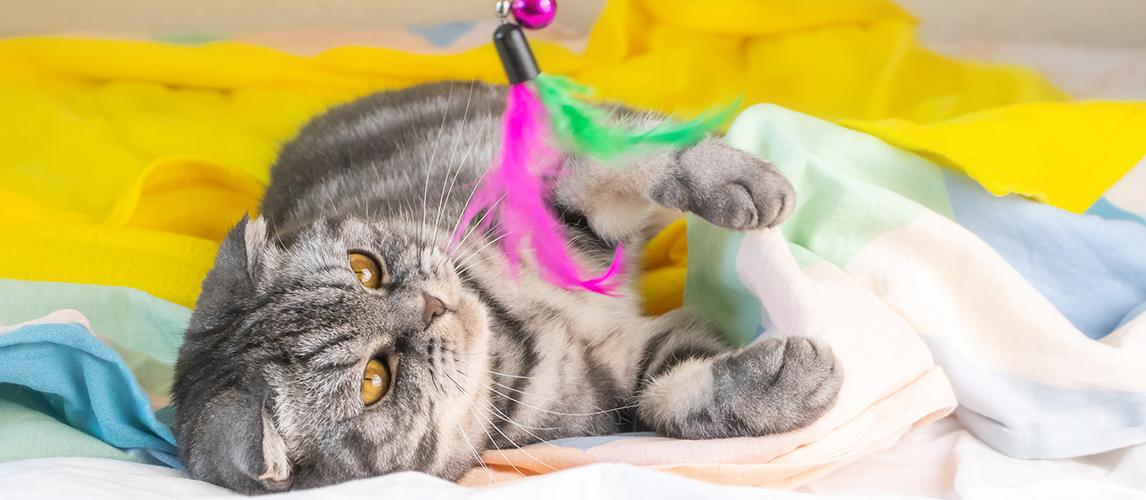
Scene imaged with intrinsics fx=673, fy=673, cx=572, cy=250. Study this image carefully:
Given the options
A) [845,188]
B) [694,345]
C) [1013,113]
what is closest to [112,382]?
[694,345]

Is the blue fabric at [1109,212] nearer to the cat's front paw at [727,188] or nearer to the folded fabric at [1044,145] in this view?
the folded fabric at [1044,145]

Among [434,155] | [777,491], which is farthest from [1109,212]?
[434,155]

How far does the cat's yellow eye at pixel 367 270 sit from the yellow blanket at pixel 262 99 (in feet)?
1.82

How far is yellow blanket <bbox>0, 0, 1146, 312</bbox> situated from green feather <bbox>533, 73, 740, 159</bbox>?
13.0 inches

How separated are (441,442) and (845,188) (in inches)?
28.2

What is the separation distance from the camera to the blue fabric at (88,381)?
921 millimetres

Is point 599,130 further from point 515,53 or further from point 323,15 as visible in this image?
point 323,15

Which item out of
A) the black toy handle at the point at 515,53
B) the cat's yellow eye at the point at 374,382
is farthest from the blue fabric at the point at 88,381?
the black toy handle at the point at 515,53

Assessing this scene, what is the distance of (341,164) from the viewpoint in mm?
1433

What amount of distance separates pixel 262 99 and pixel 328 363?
4.15 ft

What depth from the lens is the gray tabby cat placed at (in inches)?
33.1

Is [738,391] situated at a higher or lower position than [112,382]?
lower

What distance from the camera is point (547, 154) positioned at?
1083 millimetres

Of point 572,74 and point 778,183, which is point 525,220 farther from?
point 572,74
